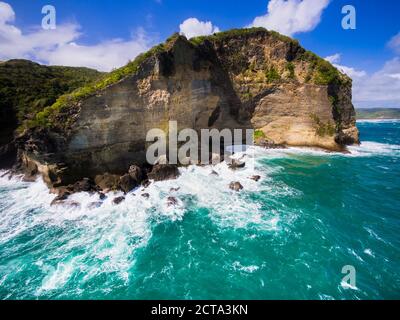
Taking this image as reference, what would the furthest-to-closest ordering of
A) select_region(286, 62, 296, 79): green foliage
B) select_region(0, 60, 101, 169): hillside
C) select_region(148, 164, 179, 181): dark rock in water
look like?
select_region(286, 62, 296, 79): green foliage, select_region(0, 60, 101, 169): hillside, select_region(148, 164, 179, 181): dark rock in water

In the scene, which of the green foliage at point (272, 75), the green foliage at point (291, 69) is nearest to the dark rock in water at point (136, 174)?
the green foliage at point (272, 75)

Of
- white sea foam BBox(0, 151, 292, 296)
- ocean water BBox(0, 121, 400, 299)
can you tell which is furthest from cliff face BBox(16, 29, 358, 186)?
ocean water BBox(0, 121, 400, 299)

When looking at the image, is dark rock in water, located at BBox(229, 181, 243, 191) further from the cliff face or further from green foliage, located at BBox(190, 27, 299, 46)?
green foliage, located at BBox(190, 27, 299, 46)

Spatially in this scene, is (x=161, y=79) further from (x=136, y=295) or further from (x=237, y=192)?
(x=136, y=295)

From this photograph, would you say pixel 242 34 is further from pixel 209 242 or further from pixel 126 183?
pixel 209 242

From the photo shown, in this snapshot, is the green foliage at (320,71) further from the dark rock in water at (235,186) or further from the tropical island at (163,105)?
the dark rock in water at (235,186)

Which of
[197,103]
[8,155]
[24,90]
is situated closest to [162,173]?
[197,103]

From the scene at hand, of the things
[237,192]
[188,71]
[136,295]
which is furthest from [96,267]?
[188,71]
